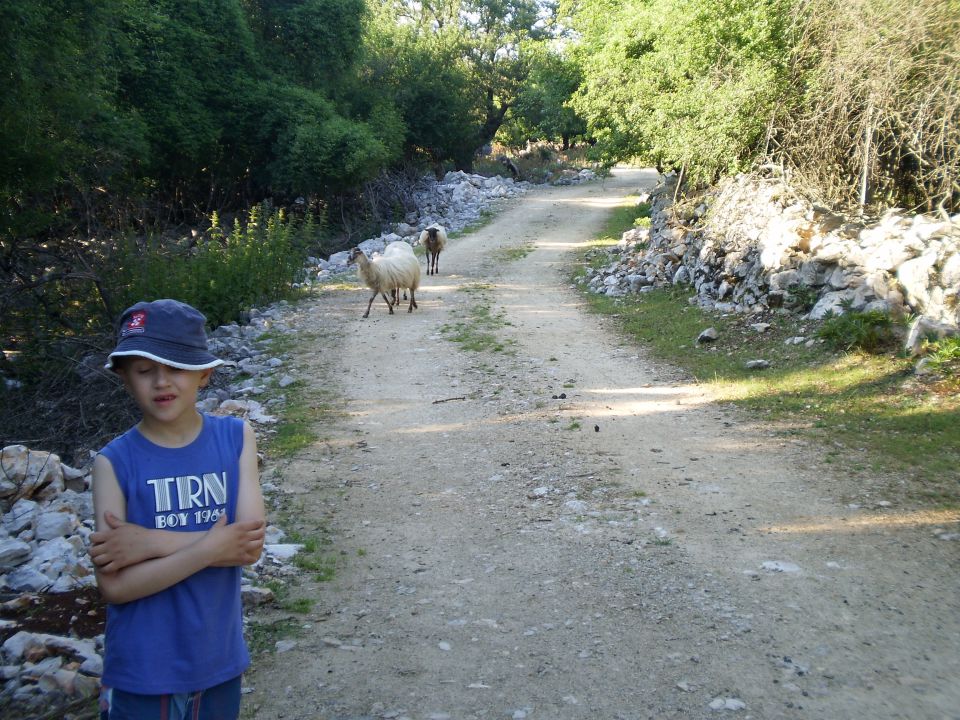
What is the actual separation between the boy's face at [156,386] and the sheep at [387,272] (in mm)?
10521

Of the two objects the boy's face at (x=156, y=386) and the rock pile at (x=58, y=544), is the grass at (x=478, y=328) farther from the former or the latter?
the boy's face at (x=156, y=386)

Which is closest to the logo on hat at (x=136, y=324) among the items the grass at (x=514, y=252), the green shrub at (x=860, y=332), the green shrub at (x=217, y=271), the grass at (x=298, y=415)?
the grass at (x=298, y=415)

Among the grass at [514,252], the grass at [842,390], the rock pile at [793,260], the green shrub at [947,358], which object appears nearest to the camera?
the grass at [842,390]

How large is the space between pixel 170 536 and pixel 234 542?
174 mm

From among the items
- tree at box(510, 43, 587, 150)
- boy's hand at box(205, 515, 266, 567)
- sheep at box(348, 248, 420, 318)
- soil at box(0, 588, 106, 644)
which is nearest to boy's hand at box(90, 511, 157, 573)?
boy's hand at box(205, 515, 266, 567)

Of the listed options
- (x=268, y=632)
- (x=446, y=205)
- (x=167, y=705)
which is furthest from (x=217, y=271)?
(x=446, y=205)

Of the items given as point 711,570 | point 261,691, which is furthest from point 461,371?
point 261,691

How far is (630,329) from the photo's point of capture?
1147 cm

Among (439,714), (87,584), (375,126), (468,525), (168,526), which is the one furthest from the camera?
(375,126)

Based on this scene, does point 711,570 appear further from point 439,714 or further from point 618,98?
point 618,98

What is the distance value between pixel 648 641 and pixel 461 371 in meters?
5.75

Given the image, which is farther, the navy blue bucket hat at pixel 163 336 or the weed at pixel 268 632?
the weed at pixel 268 632

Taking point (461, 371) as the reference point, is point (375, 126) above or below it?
above

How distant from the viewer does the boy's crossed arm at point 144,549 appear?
2193 mm
